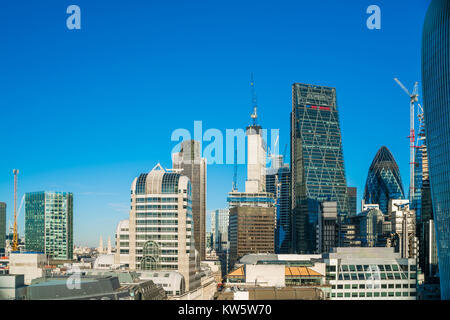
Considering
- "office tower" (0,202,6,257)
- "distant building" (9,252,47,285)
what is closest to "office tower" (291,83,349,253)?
"office tower" (0,202,6,257)

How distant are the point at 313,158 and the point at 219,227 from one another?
62.5 meters

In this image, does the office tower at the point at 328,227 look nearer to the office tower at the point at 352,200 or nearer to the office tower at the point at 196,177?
the office tower at the point at 196,177

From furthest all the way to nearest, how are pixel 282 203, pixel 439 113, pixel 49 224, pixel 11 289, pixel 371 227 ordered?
pixel 282 203
pixel 371 227
pixel 49 224
pixel 439 113
pixel 11 289

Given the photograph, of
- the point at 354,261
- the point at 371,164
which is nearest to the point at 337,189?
the point at 371,164

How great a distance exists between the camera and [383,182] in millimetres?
163250

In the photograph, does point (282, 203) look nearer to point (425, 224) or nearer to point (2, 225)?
point (2, 225)

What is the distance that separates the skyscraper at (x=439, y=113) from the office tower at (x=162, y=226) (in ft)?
72.4

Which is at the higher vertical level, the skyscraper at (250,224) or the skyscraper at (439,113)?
the skyscraper at (439,113)

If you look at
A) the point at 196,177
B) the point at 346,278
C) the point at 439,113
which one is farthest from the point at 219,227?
the point at 439,113

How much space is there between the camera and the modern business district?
3756cm

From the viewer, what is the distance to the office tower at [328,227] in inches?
4001

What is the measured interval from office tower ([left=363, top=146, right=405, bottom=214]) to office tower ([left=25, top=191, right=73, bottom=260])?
3699 inches

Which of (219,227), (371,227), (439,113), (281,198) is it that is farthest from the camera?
(219,227)

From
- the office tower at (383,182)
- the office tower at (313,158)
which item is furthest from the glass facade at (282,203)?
the office tower at (383,182)
